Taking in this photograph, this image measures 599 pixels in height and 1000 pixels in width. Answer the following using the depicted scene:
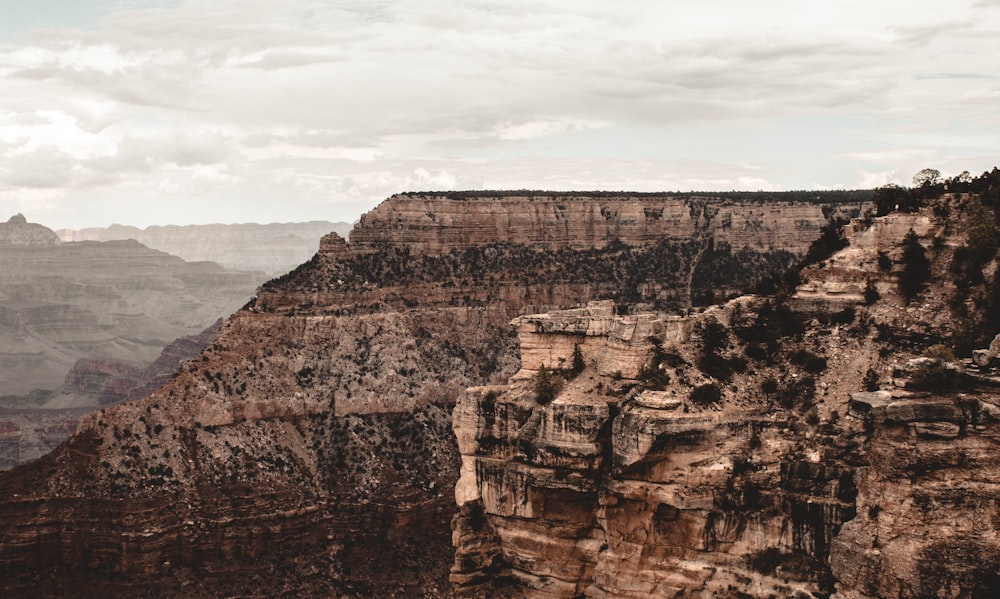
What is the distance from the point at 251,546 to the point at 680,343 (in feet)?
157

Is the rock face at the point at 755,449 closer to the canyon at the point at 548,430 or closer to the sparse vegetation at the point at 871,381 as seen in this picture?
the canyon at the point at 548,430

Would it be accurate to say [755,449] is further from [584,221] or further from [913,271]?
[584,221]

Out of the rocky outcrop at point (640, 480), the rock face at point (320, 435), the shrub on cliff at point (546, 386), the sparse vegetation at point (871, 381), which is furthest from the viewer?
the rock face at point (320, 435)

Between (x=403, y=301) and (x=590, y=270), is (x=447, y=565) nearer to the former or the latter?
(x=403, y=301)

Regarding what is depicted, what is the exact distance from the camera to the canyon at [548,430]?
103ft

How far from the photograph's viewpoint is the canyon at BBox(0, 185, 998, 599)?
31438mm

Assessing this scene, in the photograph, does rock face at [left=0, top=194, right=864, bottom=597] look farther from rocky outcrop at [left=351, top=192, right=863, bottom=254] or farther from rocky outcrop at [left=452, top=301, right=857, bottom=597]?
rocky outcrop at [left=452, top=301, right=857, bottom=597]

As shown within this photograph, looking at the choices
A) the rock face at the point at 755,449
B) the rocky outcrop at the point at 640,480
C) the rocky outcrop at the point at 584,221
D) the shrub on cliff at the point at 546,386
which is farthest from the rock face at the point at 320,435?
the rock face at the point at 755,449

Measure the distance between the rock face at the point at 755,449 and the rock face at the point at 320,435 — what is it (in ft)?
43.6

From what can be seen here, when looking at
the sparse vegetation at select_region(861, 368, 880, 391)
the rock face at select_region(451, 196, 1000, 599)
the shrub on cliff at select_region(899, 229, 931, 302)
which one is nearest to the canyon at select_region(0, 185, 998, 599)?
the rock face at select_region(451, 196, 1000, 599)

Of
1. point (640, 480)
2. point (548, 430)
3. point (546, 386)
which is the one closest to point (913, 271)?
point (640, 480)

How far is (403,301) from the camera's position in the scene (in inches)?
4048

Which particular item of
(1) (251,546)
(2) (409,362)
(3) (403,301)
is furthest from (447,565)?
(3) (403,301)

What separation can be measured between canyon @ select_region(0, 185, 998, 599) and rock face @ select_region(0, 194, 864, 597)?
21 cm
